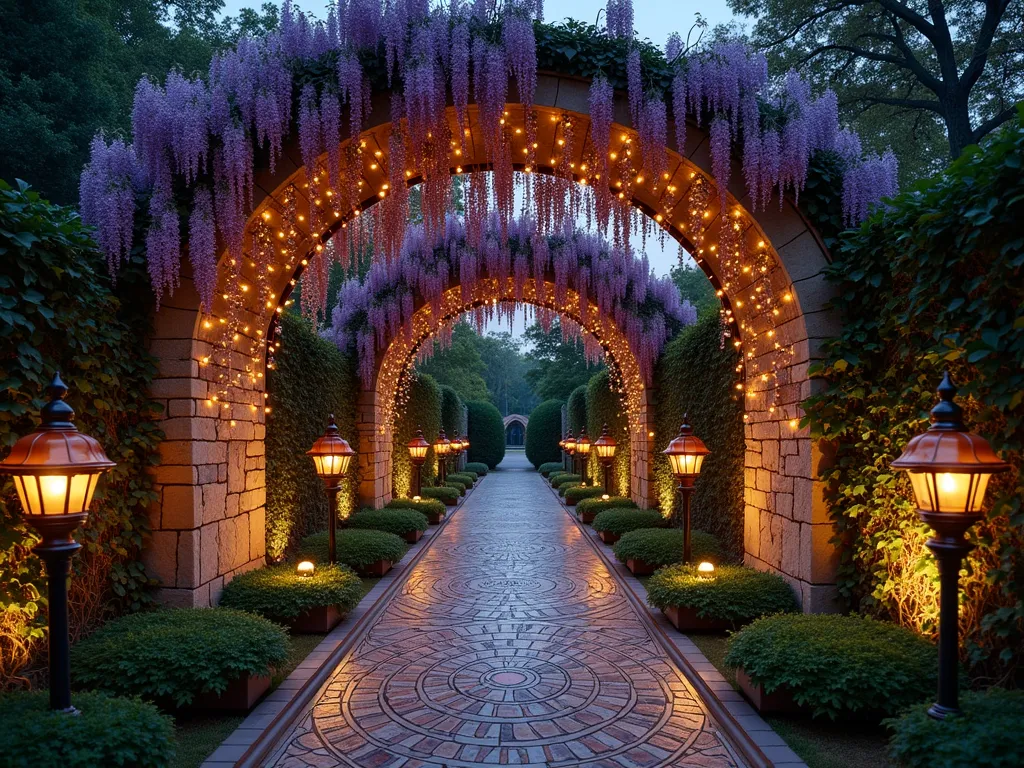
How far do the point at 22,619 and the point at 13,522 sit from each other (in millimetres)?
520

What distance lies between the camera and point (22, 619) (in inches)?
130

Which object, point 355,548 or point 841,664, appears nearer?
point 841,664

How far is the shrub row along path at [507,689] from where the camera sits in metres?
3.07

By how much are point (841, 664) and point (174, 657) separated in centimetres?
336

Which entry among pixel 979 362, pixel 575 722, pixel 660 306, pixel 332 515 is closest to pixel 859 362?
pixel 979 362

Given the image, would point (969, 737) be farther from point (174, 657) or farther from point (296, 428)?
point (296, 428)

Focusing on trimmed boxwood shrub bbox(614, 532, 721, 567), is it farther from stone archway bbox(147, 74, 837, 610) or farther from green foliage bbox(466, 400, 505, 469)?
green foliage bbox(466, 400, 505, 469)

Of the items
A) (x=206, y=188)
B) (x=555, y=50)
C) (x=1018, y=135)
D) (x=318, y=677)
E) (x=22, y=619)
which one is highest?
(x=555, y=50)

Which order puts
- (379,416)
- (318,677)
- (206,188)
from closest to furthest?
(318,677) < (206,188) < (379,416)

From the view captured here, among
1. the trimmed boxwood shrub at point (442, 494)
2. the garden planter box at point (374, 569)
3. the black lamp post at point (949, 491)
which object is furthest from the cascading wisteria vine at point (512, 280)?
the black lamp post at point (949, 491)

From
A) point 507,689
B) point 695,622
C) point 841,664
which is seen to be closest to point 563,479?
point 695,622

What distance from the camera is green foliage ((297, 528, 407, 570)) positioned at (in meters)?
6.68

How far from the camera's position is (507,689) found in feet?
12.6

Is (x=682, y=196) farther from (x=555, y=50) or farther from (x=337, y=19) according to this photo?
(x=337, y=19)
